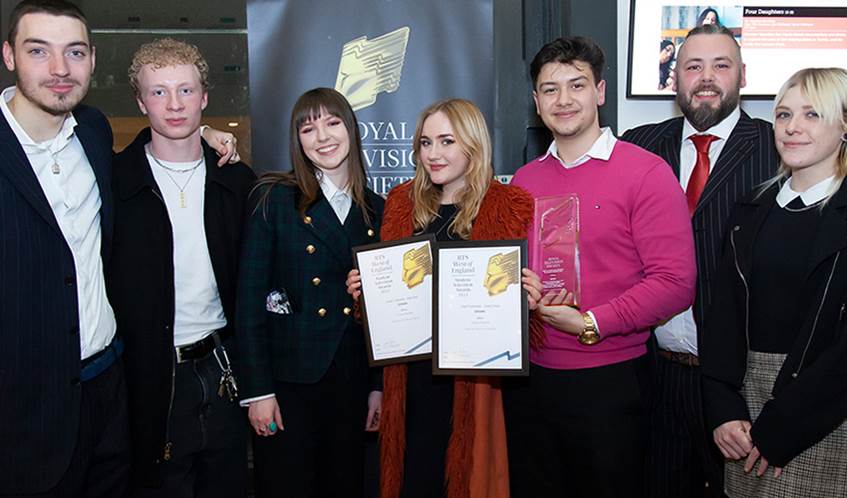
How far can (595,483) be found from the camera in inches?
94.7

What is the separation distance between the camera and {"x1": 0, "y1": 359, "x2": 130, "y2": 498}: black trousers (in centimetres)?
239

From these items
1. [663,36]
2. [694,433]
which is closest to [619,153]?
[694,433]

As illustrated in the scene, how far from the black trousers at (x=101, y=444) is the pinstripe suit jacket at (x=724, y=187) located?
2059 mm

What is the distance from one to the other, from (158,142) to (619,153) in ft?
5.43

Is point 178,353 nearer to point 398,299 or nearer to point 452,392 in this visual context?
point 398,299

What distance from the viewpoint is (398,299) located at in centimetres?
246

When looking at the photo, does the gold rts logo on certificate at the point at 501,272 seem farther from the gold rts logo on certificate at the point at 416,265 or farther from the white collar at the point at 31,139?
the white collar at the point at 31,139

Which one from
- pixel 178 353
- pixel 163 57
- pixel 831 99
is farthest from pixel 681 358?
pixel 163 57

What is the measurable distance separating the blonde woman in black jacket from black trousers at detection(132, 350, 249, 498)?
171cm

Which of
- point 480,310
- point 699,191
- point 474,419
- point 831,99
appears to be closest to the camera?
point 831,99

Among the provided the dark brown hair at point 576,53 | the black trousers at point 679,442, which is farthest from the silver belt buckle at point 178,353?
the black trousers at point 679,442

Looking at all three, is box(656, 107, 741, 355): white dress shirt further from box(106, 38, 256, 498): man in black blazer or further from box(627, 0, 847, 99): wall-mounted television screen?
box(106, 38, 256, 498): man in black blazer

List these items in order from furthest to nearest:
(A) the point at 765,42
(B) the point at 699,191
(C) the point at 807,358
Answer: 1. (A) the point at 765,42
2. (B) the point at 699,191
3. (C) the point at 807,358

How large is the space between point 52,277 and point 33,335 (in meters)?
0.19
